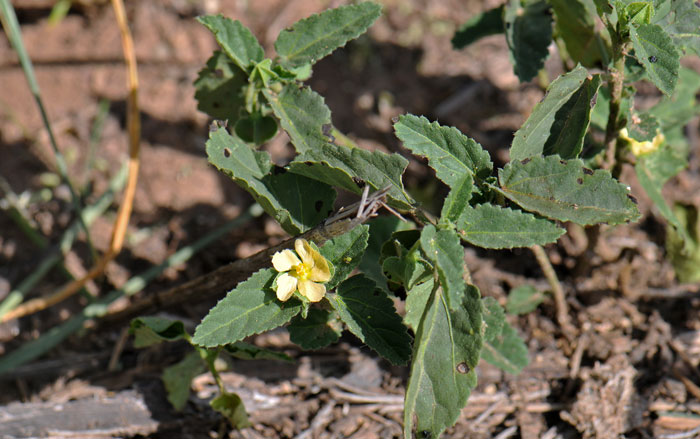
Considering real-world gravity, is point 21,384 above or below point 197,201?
below

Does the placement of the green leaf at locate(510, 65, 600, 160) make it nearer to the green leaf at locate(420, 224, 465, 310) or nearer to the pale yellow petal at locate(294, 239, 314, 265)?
the green leaf at locate(420, 224, 465, 310)

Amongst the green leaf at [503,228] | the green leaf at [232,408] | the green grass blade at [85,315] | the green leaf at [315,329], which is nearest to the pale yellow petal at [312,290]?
the green leaf at [315,329]

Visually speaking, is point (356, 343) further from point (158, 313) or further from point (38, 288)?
point (38, 288)

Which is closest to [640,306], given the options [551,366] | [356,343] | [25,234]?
[551,366]

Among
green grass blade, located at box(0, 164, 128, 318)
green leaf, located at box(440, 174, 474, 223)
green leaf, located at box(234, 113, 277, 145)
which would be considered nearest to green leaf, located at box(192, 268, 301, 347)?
green leaf, located at box(440, 174, 474, 223)

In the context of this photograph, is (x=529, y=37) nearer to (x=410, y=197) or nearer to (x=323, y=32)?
(x=323, y=32)

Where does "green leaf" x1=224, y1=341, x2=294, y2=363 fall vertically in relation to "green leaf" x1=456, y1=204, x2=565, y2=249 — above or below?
below

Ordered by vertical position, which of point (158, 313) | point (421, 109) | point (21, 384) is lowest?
point (21, 384)

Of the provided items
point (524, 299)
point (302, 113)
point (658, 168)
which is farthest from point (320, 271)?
point (658, 168)
